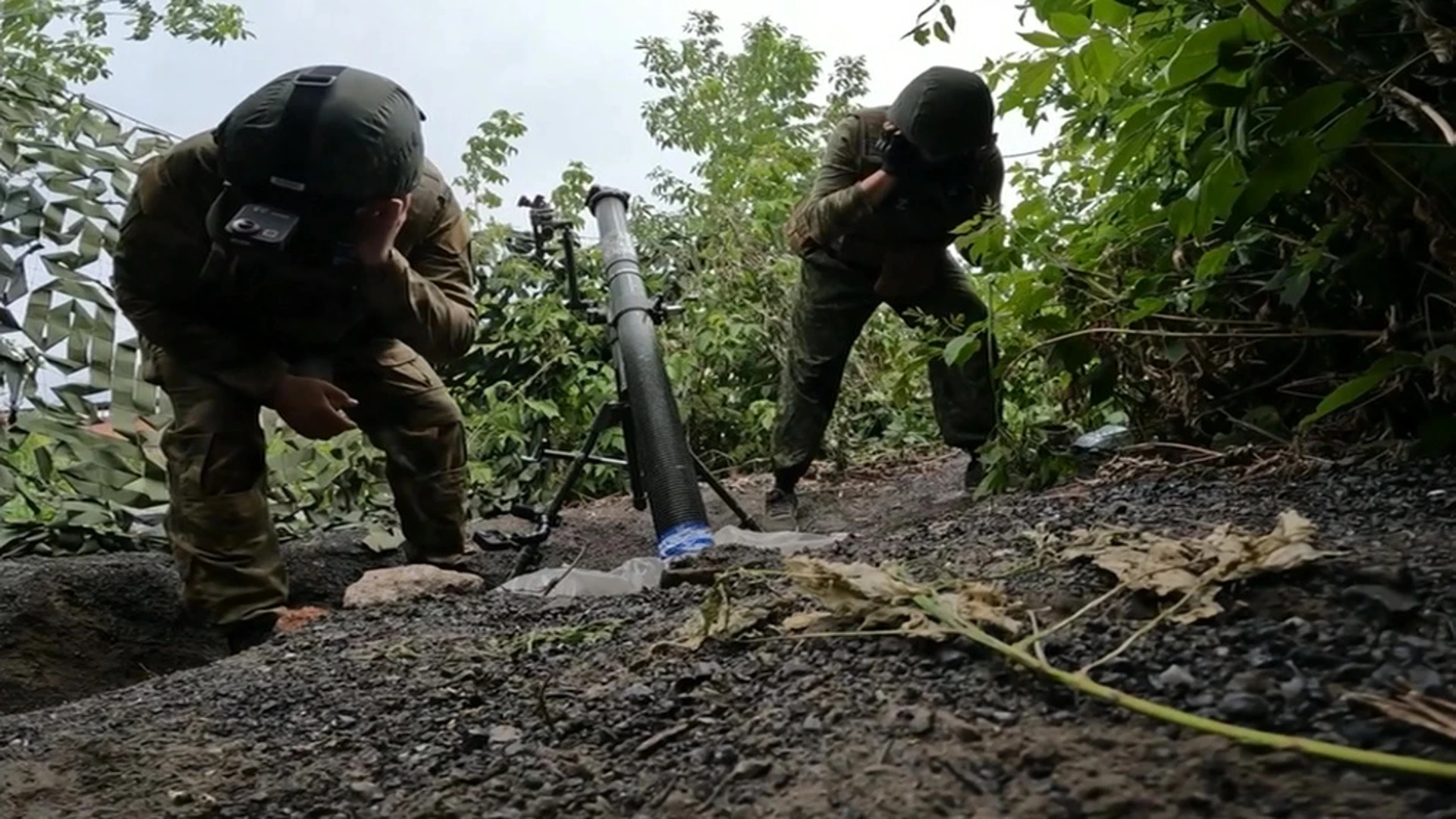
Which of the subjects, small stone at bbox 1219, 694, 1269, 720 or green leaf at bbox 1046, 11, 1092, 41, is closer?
small stone at bbox 1219, 694, 1269, 720

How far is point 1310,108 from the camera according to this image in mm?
1069

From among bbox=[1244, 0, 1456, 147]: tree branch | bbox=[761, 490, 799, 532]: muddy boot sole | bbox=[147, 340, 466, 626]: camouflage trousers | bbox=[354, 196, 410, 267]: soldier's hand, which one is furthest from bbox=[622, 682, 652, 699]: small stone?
bbox=[761, 490, 799, 532]: muddy boot sole

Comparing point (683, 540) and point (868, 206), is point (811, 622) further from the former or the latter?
point (868, 206)

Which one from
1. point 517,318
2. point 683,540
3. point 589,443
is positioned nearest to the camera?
point 683,540

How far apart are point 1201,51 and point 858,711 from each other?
2.40ft

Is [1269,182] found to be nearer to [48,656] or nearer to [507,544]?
[507,544]

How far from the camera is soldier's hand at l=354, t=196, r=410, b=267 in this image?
2086 mm

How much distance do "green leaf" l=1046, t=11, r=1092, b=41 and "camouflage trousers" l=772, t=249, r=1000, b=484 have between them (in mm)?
1447

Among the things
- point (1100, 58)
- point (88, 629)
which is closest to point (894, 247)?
point (1100, 58)

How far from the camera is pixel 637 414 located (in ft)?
9.22

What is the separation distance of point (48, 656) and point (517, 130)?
13.4ft

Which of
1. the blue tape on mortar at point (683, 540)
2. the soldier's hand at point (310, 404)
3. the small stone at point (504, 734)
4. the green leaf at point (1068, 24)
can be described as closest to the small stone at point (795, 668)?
the small stone at point (504, 734)

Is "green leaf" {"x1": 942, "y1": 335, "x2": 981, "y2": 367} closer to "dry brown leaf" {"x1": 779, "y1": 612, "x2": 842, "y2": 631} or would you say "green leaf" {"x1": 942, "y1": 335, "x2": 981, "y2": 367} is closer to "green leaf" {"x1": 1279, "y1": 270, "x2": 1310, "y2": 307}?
"green leaf" {"x1": 1279, "y1": 270, "x2": 1310, "y2": 307}

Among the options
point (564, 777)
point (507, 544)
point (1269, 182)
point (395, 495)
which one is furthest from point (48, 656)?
point (1269, 182)
